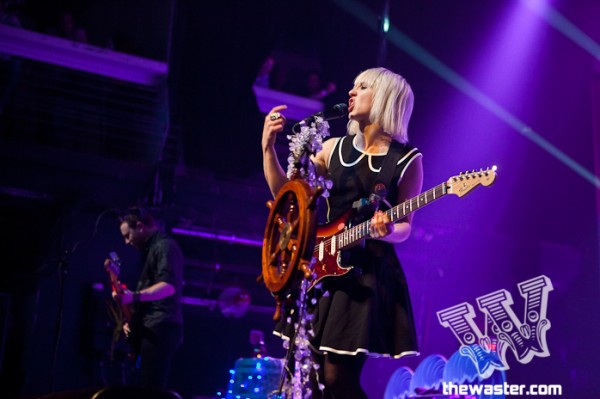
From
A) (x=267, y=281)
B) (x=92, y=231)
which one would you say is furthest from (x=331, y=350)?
(x=92, y=231)

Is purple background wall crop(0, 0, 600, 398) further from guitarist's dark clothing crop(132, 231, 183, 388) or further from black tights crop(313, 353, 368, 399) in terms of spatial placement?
black tights crop(313, 353, 368, 399)

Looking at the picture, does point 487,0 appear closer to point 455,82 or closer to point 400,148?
point 455,82

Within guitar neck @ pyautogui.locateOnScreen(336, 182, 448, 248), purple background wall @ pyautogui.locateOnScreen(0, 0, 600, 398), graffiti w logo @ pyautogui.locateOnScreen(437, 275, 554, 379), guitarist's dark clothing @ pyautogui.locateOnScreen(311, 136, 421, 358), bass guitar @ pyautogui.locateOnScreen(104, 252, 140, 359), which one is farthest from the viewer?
purple background wall @ pyautogui.locateOnScreen(0, 0, 600, 398)

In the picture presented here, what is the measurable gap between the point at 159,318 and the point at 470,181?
3842 mm

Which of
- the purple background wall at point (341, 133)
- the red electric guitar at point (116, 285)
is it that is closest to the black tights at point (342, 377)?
the red electric guitar at point (116, 285)

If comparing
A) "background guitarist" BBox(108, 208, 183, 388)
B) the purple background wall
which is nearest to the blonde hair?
"background guitarist" BBox(108, 208, 183, 388)

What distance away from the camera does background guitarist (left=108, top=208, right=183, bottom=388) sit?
5.71 m

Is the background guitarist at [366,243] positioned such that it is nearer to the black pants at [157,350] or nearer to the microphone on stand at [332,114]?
the microphone on stand at [332,114]

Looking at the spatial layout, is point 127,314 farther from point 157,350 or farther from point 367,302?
point 367,302

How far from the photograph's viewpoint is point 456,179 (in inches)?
104

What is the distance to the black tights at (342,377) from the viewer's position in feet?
8.93

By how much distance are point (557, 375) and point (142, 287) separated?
4569 mm

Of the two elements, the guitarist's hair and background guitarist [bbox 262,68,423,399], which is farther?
the guitarist's hair

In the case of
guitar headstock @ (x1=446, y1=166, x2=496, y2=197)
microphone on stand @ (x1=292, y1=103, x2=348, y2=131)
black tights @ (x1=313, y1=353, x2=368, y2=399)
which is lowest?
black tights @ (x1=313, y1=353, x2=368, y2=399)
